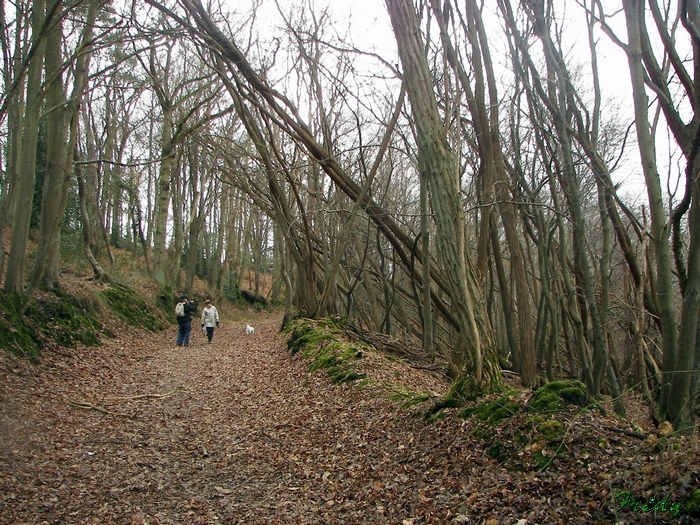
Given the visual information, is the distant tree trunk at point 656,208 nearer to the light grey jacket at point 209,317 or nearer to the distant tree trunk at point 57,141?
the distant tree trunk at point 57,141

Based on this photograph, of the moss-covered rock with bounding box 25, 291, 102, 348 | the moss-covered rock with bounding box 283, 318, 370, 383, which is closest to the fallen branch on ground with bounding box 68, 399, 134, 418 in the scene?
the moss-covered rock with bounding box 25, 291, 102, 348

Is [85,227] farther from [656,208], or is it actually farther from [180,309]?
[656,208]

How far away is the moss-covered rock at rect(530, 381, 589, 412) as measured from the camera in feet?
15.3

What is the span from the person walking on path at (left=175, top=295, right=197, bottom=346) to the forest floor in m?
5.74

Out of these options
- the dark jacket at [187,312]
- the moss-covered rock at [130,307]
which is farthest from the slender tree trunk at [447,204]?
the moss-covered rock at [130,307]

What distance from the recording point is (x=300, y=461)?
18.9 ft

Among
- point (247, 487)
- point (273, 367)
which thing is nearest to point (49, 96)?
point (273, 367)

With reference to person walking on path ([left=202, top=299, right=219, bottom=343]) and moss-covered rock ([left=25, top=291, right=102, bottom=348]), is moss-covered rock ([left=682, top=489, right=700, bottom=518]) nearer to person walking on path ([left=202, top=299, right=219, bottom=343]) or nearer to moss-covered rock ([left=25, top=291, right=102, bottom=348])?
moss-covered rock ([left=25, top=291, right=102, bottom=348])

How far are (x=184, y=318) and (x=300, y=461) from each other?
10.1 meters

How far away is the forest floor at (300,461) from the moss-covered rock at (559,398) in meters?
0.16

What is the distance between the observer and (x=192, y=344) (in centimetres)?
1612

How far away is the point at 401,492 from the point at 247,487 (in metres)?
1.56

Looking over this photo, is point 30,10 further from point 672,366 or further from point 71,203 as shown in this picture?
point 71,203

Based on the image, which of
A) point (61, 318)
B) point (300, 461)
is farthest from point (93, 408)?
point (61, 318)
